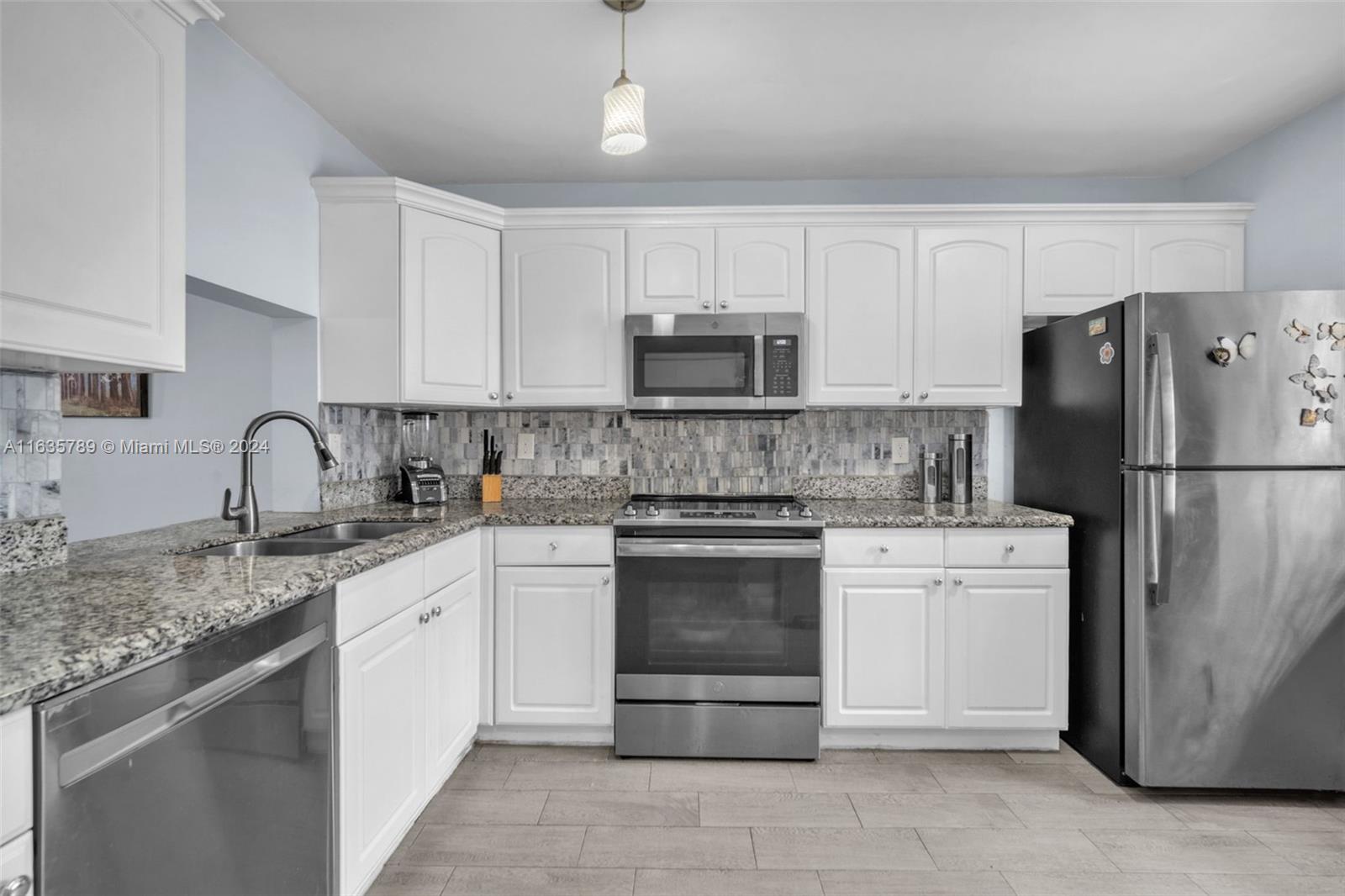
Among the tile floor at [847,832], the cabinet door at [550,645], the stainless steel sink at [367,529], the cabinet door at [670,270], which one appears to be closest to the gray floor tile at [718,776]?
the tile floor at [847,832]

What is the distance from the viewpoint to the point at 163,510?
2.72m

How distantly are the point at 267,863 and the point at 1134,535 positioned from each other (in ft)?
8.35

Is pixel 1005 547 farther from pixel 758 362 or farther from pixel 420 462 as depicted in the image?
pixel 420 462

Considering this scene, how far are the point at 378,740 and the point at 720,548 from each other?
50.0 inches

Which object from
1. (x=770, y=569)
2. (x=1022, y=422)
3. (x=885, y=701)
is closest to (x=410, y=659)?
(x=770, y=569)

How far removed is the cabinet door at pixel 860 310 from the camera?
291 centimetres

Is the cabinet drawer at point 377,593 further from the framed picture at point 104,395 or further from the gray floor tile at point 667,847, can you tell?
the framed picture at point 104,395

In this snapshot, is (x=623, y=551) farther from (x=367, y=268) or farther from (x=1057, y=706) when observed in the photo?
(x=1057, y=706)

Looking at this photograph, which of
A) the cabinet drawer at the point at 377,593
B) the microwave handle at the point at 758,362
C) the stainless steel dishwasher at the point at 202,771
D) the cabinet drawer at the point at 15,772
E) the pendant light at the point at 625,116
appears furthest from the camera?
the microwave handle at the point at 758,362

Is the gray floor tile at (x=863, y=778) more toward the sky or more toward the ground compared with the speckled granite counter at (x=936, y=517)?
more toward the ground

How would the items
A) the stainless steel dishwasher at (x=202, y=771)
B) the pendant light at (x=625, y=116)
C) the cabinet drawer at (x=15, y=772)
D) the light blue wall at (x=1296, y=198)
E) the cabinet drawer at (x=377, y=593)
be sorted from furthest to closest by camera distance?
the light blue wall at (x=1296, y=198) < the pendant light at (x=625, y=116) < the cabinet drawer at (x=377, y=593) < the stainless steel dishwasher at (x=202, y=771) < the cabinet drawer at (x=15, y=772)

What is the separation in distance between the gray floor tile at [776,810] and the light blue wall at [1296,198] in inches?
102

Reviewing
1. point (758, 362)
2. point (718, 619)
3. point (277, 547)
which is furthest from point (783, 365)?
point (277, 547)

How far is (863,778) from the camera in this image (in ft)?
8.03
